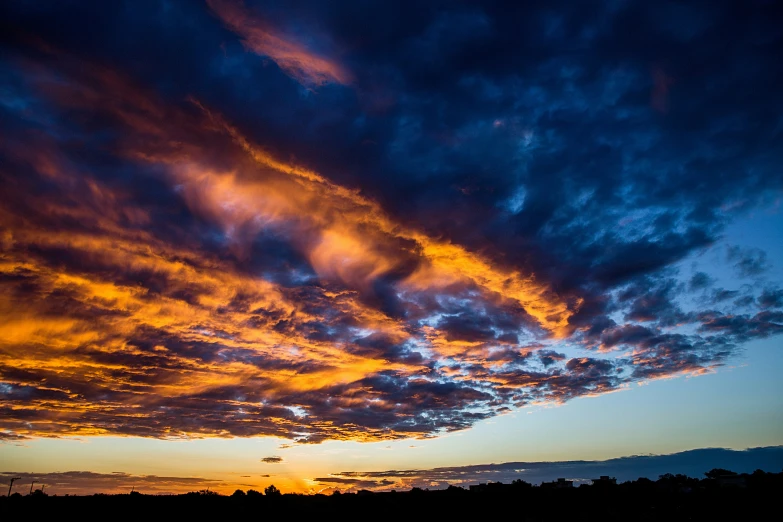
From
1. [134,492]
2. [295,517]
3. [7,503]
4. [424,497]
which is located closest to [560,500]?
[424,497]

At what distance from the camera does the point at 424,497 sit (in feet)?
402

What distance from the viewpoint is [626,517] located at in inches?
3061

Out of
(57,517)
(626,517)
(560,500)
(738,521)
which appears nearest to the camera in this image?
(738,521)

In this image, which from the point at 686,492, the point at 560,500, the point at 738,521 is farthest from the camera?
the point at 686,492

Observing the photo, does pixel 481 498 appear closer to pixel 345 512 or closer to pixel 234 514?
pixel 345 512

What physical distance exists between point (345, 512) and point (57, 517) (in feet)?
184

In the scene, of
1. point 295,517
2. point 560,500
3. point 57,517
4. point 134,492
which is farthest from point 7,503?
point 560,500

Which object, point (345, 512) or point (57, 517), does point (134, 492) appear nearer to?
point (57, 517)

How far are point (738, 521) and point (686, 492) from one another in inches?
2189

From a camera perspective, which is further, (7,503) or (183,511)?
(7,503)

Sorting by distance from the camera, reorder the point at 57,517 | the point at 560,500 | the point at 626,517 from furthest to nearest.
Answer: the point at 560,500 → the point at 57,517 → the point at 626,517

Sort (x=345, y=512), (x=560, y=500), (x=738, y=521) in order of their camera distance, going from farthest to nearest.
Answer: (x=560, y=500), (x=345, y=512), (x=738, y=521)

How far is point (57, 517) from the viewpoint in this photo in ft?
299

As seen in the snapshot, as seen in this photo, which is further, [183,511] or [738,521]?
[183,511]
